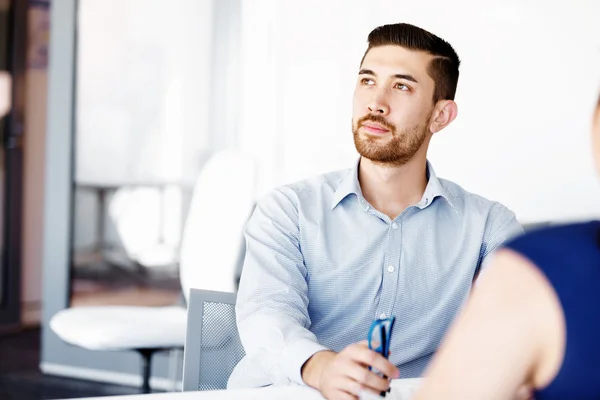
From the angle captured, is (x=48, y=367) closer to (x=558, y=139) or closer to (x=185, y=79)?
(x=185, y=79)

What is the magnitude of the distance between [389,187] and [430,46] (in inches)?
14.0

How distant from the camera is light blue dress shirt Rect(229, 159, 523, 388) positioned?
1752mm

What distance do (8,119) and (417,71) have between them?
378 centimetres

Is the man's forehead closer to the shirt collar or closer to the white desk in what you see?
the shirt collar

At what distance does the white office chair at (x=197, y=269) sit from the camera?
9.23 feet

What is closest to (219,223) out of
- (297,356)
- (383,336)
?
(297,356)

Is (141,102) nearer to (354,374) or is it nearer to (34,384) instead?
(34,384)

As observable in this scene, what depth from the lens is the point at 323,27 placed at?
3750 millimetres

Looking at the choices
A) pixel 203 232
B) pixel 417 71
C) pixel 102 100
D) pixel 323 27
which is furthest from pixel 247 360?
pixel 102 100

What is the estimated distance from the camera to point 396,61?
6.37 ft

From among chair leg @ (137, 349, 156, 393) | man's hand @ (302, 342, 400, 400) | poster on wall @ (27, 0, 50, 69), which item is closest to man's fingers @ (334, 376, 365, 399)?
man's hand @ (302, 342, 400, 400)

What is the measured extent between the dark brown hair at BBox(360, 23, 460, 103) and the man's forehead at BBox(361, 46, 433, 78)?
0.01 meters

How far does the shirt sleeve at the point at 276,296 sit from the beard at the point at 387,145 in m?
0.21

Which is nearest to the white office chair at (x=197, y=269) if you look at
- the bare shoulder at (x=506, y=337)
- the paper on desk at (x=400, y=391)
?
the paper on desk at (x=400, y=391)
